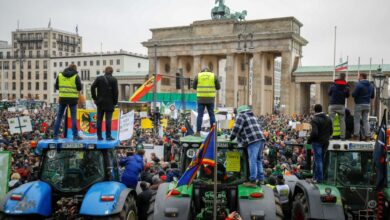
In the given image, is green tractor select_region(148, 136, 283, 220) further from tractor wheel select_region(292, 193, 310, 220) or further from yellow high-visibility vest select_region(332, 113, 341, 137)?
yellow high-visibility vest select_region(332, 113, 341, 137)

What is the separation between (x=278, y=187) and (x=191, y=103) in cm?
2746

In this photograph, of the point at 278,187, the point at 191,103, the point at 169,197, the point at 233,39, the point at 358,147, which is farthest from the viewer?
the point at 233,39

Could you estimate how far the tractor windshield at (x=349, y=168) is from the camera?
7.69 meters

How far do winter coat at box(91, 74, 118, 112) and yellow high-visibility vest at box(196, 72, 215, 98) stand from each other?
7.00 feet

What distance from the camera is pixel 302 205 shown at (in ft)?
25.1

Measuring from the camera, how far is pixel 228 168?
7297 mm

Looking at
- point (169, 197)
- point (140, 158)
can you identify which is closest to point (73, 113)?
point (140, 158)

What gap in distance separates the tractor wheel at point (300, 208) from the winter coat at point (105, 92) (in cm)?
419

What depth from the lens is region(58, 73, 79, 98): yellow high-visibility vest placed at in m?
9.46

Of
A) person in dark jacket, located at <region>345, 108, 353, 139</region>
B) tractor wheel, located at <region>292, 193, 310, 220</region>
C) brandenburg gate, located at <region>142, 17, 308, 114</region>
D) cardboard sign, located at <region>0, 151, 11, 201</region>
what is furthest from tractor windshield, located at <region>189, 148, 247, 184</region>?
brandenburg gate, located at <region>142, 17, 308, 114</region>

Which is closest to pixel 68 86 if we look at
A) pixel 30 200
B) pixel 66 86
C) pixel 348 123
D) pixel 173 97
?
pixel 66 86

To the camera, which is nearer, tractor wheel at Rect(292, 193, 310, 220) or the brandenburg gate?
tractor wheel at Rect(292, 193, 310, 220)

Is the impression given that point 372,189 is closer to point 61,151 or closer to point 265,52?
point 61,151

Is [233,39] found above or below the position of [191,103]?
above
